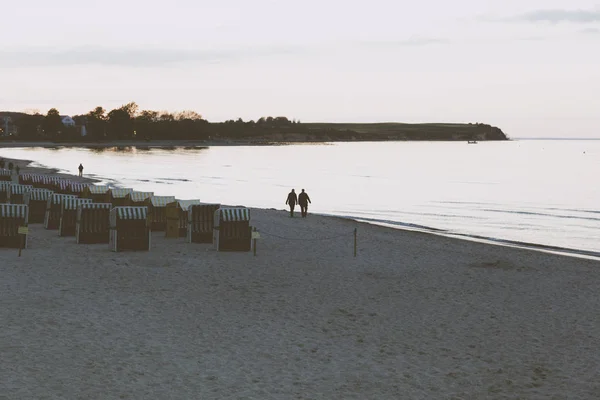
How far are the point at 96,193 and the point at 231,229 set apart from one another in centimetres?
1092

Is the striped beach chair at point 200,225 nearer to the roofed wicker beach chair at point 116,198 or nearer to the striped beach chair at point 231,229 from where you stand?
the striped beach chair at point 231,229

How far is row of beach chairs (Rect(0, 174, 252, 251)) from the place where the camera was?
2212 centimetres

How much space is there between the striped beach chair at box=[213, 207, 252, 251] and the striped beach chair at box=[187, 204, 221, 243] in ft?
4.87

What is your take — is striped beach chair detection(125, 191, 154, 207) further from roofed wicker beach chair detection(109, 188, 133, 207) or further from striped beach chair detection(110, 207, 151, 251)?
striped beach chair detection(110, 207, 151, 251)

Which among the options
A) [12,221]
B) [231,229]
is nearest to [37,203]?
[12,221]

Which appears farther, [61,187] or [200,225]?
[61,187]

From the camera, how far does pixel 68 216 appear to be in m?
Result: 25.3

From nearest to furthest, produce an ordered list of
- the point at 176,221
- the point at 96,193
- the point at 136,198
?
the point at 176,221, the point at 136,198, the point at 96,193

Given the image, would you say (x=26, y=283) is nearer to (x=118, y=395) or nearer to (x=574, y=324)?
(x=118, y=395)

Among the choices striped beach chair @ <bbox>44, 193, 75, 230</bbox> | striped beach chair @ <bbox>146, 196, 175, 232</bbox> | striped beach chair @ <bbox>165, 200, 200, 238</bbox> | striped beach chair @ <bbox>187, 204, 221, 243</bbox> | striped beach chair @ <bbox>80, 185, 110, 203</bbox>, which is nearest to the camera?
striped beach chair @ <bbox>187, 204, 221, 243</bbox>

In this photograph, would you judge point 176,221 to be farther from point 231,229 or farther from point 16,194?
point 16,194

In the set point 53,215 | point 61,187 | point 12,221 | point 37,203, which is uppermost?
point 61,187

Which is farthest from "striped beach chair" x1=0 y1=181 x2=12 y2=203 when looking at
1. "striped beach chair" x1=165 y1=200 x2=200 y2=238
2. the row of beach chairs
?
"striped beach chair" x1=165 y1=200 x2=200 y2=238

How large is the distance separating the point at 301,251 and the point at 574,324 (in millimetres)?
11305
